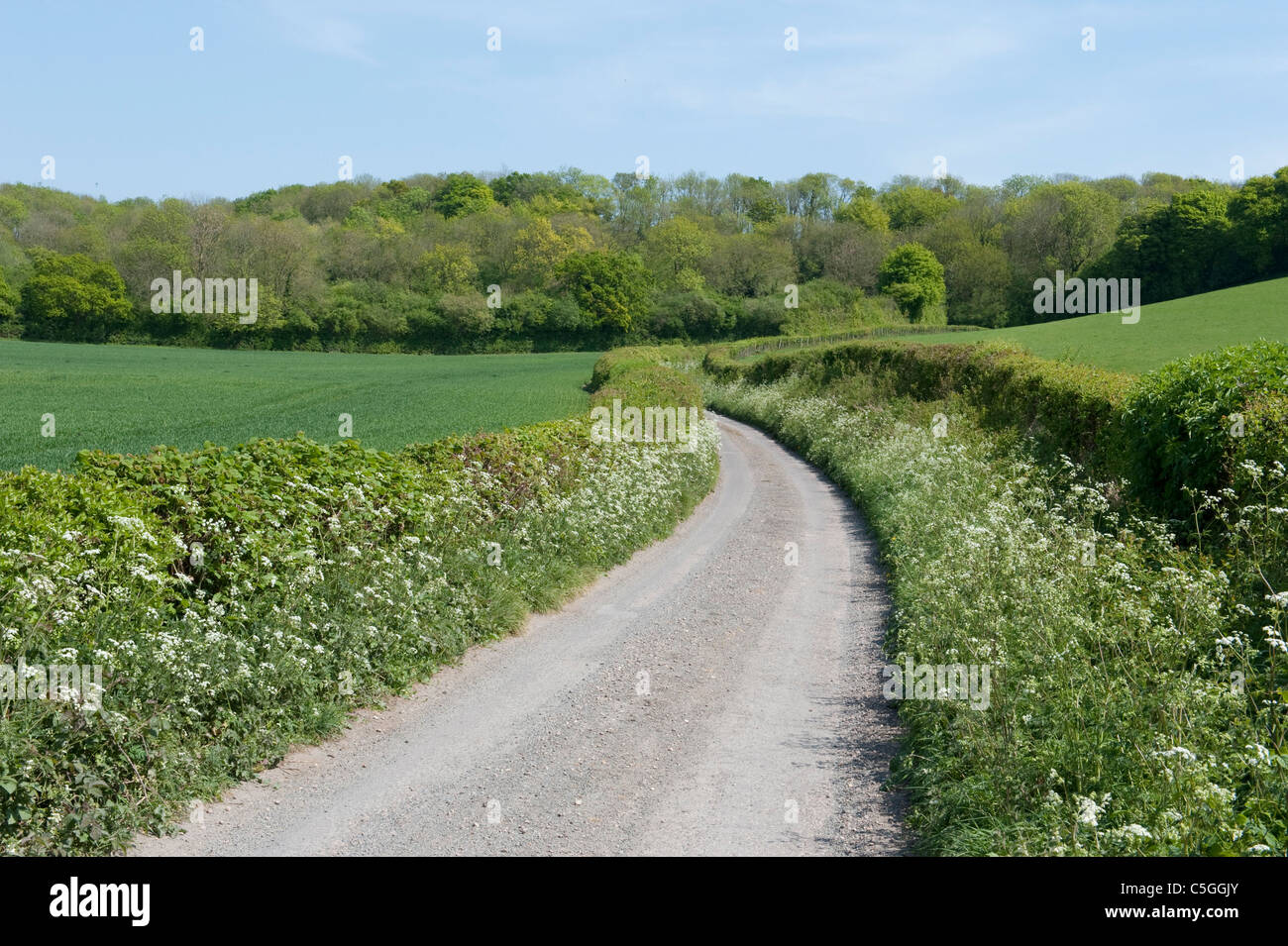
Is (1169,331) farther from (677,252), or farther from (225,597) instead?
(677,252)

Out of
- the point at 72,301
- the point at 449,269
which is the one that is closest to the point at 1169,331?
the point at 449,269

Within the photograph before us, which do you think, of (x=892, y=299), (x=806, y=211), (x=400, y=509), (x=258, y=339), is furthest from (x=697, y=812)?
(x=806, y=211)

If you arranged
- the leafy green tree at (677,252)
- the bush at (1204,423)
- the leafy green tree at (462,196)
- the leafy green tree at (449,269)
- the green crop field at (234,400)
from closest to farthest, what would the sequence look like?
the bush at (1204,423), the green crop field at (234,400), the leafy green tree at (449,269), the leafy green tree at (677,252), the leafy green tree at (462,196)

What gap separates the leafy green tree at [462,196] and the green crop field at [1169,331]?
85.2 metres

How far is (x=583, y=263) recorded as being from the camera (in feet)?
290

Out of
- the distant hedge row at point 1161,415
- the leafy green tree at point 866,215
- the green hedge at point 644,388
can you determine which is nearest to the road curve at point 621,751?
the distant hedge row at point 1161,415

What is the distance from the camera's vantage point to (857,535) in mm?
16172

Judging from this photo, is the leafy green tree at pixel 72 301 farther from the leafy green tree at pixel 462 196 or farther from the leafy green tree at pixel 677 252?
the leafy green tree at pixel 462 196

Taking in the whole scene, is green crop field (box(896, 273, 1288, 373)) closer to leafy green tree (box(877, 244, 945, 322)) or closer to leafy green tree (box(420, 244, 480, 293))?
leafy green tree (box(877, 244, 945, 322))

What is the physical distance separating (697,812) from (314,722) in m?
3.16

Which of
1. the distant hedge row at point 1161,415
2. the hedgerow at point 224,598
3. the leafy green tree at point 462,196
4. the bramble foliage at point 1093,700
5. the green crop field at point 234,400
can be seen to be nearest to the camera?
the bramble foliage at point 1093,700

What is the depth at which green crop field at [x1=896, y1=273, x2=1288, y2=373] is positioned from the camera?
35.1 m

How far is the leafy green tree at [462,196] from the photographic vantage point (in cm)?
12294
